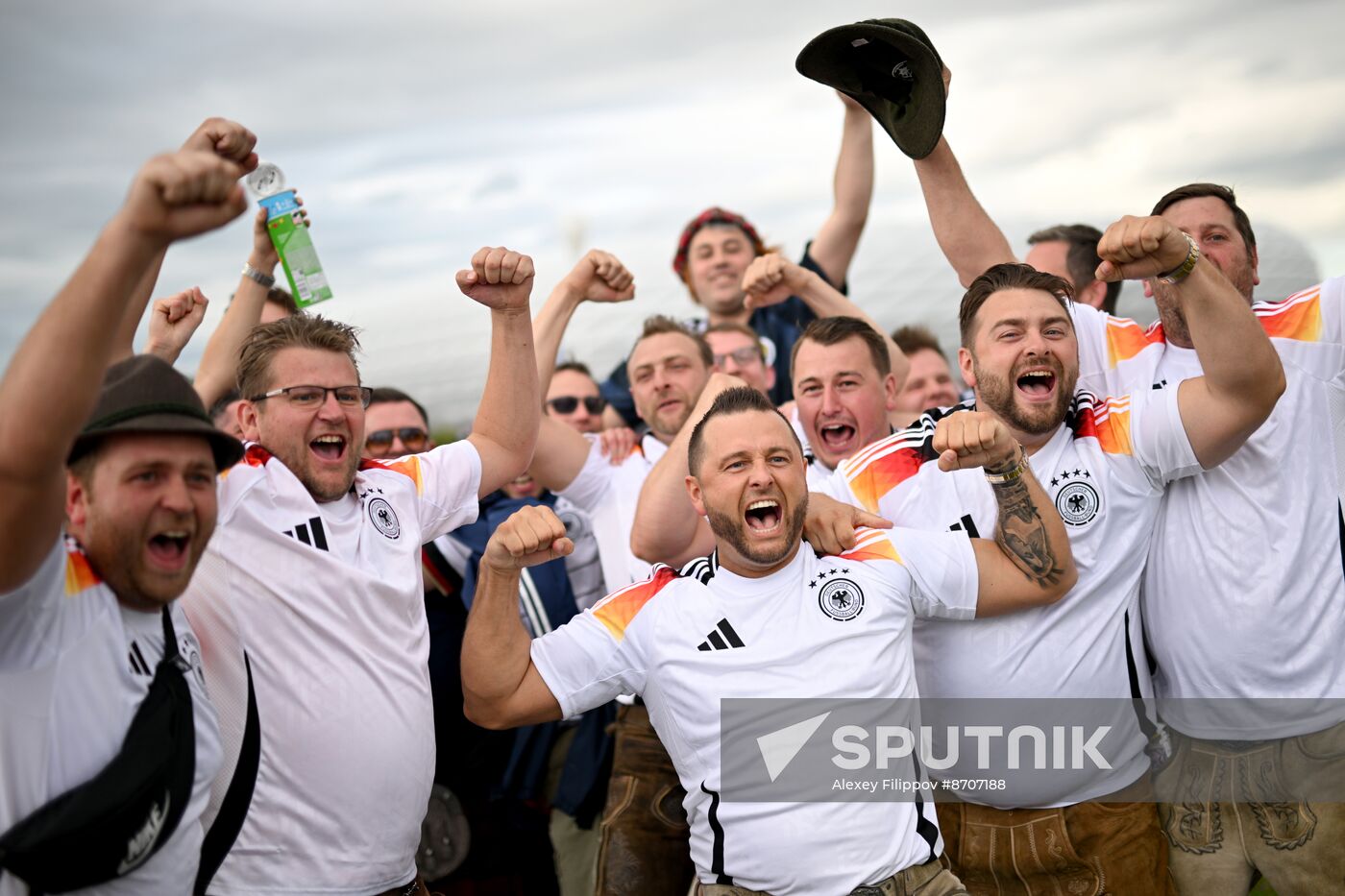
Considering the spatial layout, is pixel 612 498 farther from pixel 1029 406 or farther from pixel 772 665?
pixel 1029 406

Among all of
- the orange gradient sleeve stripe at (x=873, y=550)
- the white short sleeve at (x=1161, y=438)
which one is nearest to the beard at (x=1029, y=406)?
the white short sleeve at (x=1161, y=438)

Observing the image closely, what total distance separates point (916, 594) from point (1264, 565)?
3.97ft

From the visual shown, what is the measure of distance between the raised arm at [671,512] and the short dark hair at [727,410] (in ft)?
0.77

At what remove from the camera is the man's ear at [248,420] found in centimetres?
391

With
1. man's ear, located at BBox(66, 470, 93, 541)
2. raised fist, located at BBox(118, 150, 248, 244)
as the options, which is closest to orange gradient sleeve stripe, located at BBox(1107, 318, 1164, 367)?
raised fist, located at BBox(118, 150, 248, 244)

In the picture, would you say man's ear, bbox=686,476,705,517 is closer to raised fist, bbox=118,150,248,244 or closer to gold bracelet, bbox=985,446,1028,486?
gold bracelet, bbox=985,446,1028,486

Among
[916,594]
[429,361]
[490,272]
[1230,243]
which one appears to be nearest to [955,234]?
[1230,243]

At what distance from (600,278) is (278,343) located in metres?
1.48

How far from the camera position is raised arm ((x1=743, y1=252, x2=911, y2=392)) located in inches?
203

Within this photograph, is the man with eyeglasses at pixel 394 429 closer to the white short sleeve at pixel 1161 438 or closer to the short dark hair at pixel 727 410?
the short dark hair at pixel 727 410

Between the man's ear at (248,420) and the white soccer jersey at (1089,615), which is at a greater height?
the man's ear at (248,420)

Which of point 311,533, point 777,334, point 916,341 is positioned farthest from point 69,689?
point 916,341

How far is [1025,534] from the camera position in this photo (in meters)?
3.92

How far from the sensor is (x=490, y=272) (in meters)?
4.11
